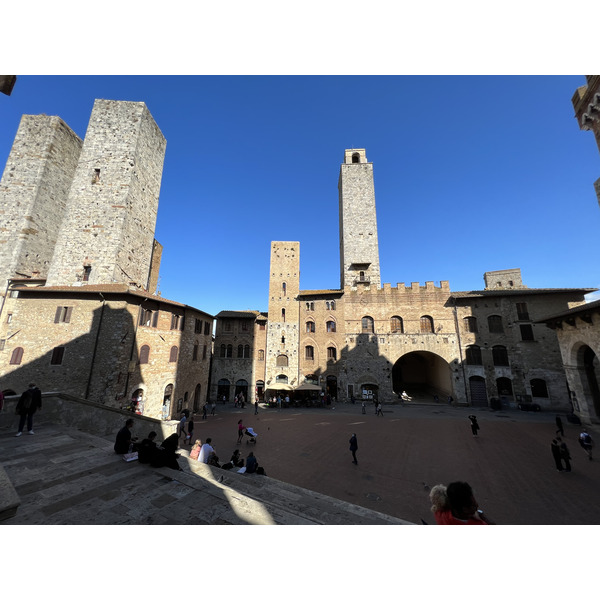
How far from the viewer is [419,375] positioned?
1291 inches

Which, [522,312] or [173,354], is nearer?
[173,354]

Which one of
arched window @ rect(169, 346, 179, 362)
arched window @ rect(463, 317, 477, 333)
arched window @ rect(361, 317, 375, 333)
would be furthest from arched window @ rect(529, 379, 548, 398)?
arched window @ rect(169, 346, 179, 362)

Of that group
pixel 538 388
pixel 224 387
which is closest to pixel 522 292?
pixel 538 388

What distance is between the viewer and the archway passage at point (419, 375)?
2880 centimetres

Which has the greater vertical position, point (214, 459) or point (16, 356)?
point (16, 356)

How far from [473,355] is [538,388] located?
5.18 meters

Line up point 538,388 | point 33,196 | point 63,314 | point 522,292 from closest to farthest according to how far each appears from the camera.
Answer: point 63,314 → point 33,196 → point 538,388 → point 522,292

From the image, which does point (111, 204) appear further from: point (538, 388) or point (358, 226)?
point (538, 388)

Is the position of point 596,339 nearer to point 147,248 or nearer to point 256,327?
point 256,327

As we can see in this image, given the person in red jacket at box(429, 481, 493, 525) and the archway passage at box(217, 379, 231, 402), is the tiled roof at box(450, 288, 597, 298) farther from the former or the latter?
the person in red jacket at box(429, 481, 493, 525)

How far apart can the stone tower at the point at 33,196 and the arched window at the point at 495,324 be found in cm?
3697

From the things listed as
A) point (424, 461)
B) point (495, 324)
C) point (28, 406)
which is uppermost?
point (495, 324)

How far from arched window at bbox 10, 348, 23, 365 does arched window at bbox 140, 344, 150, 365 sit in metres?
5.44

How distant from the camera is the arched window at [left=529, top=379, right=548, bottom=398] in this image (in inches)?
853
